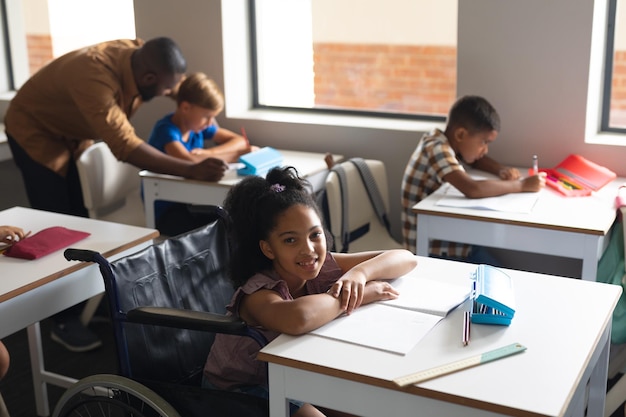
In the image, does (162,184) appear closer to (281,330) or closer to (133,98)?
(133,98)

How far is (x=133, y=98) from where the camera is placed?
362cm

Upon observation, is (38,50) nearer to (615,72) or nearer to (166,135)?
(166,135)

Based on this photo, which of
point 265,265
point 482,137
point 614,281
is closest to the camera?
point 265,265

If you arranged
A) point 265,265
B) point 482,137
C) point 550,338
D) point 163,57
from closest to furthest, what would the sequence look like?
point 550,338, point 265,265, point 482,137, point 163,57

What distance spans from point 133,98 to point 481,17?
1562 millimetres

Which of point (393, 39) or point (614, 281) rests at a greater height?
point (393, 39)

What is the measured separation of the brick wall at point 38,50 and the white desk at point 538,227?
3.16m

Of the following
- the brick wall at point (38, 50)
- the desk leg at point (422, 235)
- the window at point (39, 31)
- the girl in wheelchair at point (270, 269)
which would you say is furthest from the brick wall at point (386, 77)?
the girl in wheelchair at point (270, 269)

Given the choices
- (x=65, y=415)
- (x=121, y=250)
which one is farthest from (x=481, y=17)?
(x=65, y=415)

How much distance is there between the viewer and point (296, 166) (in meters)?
3.64

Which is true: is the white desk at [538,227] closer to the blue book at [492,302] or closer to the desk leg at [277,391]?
the blue book at [492,302]

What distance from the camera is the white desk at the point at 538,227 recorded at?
2723 mm

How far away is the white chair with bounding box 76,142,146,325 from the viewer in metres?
3.58

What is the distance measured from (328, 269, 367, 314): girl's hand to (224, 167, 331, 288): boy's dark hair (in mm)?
187
